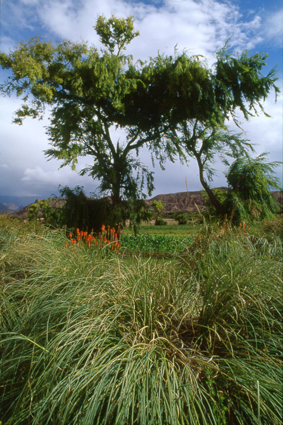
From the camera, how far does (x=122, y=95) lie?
773 centimetres

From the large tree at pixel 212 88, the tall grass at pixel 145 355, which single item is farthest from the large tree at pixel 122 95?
the tall grass at pixel 145 355

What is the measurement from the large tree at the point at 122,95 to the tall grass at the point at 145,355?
6.09m

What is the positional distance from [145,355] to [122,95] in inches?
298

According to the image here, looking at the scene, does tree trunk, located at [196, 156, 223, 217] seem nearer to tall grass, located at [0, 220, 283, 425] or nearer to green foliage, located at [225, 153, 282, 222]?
green foliage, located at [225, 153, 282, 222]

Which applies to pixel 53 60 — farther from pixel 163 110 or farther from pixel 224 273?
pixel 224 273

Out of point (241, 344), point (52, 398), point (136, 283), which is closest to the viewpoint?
point (52, 398)

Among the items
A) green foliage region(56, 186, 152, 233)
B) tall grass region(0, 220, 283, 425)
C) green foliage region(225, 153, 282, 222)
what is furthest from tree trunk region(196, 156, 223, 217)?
tall grass region(0, 220, 283, 425)

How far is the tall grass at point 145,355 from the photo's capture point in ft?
4.00

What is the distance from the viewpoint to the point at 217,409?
124cm

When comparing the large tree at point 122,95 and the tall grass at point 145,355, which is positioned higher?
the large tree at point 122,95

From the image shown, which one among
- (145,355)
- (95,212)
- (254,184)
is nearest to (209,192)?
(254,184)

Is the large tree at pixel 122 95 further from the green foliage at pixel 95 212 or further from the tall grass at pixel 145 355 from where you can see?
the tall grass at pixel 145 355

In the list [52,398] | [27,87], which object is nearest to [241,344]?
[52,398]

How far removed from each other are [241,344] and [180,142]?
27.0 feet
